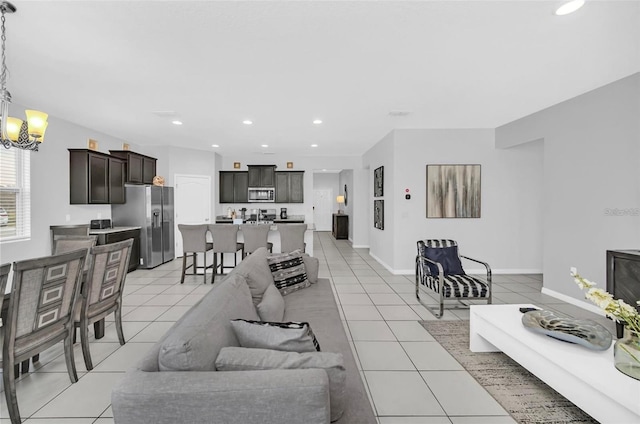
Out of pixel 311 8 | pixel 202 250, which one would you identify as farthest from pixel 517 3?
pixel 202 250

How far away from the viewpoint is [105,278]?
256cm

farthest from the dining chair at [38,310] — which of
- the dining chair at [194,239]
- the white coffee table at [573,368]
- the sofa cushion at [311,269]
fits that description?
the white coffee table at [573,368]

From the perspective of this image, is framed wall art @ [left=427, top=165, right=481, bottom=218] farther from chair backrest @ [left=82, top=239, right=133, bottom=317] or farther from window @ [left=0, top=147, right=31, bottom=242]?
window @ [left=0, top=147, right=31, bottom=242]

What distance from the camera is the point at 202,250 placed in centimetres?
493

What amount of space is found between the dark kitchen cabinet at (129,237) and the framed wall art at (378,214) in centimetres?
484

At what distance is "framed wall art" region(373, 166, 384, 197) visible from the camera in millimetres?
6261

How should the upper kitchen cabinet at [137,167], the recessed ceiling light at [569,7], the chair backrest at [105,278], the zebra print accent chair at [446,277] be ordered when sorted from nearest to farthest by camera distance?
the recessed ceiling light at [569,7] → the chair backrest at [105,278] → the zebra print accent chair at [446,277] → the upper kitchen cabinet at [137,167]

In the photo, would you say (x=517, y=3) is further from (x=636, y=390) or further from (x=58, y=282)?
(x=58, y=282)

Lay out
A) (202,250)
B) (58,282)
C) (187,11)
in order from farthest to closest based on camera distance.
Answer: (202,250), (187,11), (58,282)

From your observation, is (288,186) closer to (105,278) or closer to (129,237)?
(129,237)

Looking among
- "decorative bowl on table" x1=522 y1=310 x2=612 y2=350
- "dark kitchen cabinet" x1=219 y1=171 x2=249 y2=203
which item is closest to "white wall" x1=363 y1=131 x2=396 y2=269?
"decorative bowl on table" x1=522 y1=310 x2=612 y2=350

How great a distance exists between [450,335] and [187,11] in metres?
3.62

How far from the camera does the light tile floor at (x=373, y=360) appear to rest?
6.29 feet

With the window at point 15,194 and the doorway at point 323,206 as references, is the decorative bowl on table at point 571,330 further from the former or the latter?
the doorway at point 323,206
